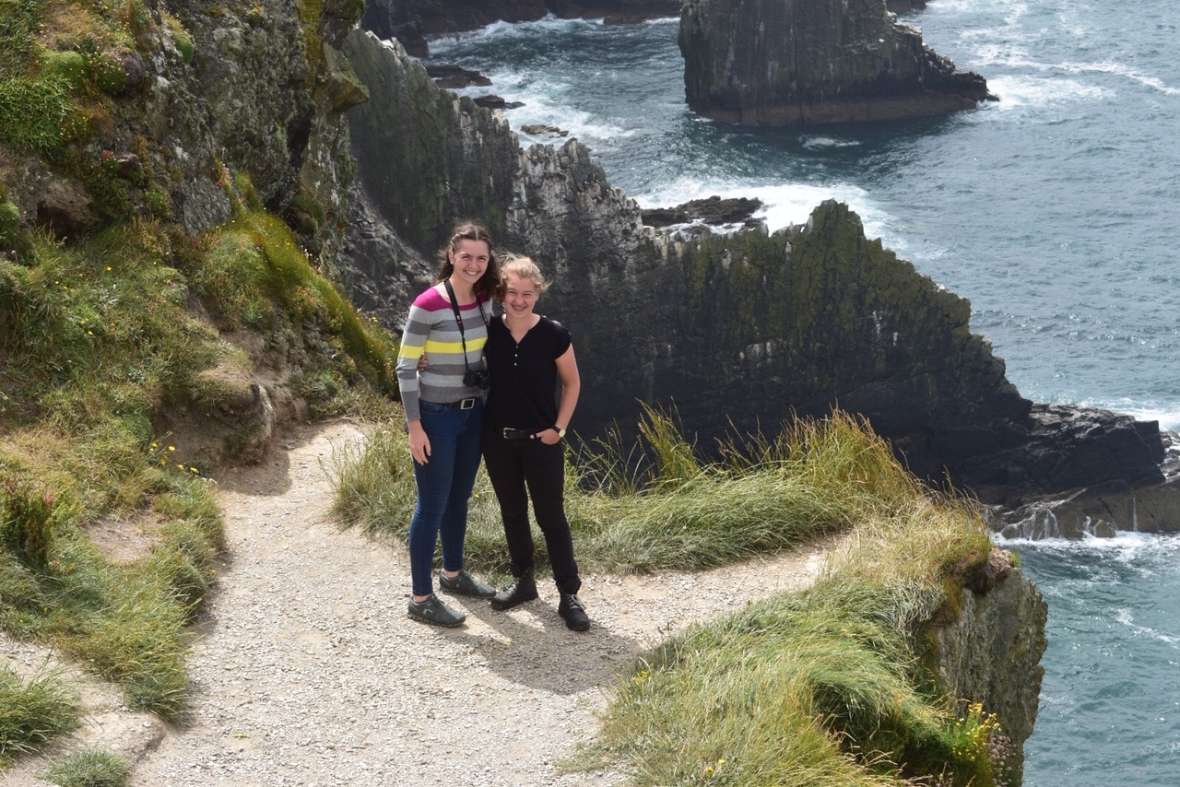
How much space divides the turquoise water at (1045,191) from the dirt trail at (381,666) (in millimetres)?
18609

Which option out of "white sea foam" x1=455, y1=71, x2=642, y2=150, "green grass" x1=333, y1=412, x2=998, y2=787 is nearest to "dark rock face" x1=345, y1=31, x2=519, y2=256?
"white sea foam" x1=455, y1=71, x2=642, y2=150

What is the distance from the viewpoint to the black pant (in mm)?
8625

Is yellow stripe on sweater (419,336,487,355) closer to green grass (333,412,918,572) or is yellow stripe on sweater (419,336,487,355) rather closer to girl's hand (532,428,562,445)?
girl's hand (532,428,562,445)

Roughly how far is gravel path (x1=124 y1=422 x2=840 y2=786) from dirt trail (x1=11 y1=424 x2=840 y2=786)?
0.01m

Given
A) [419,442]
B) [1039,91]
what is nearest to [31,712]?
[419,442]

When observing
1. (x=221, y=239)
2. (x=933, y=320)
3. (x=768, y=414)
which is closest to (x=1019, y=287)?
(x=933, y=320)

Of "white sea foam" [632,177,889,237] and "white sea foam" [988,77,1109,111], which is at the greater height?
"white sea foam" [988,77,1109,111]

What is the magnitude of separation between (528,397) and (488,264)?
0.77 metres

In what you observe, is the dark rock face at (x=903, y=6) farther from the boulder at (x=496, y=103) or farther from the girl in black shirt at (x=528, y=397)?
the girl in black shirt at (x=528, y=397)

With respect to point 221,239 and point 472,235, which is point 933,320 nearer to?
point 221,239

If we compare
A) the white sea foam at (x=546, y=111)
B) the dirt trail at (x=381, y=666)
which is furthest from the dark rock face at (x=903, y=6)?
the dirt trail at (x=381, y=666)

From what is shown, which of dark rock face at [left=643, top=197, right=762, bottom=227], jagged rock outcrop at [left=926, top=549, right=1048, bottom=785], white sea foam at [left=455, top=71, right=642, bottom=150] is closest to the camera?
jagged rock outcrop at [left=926, top=549, right=1048, bottom=785]

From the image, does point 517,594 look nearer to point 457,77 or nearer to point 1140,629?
point 1140,629

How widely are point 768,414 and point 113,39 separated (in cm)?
2842
